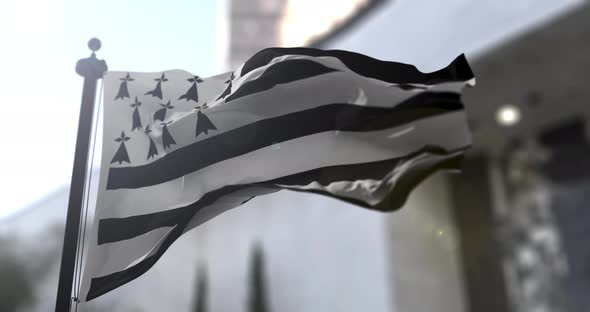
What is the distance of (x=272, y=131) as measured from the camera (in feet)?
9.61

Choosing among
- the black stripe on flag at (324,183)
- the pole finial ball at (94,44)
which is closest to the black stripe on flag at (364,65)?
the black stripe on flag at (324,183)

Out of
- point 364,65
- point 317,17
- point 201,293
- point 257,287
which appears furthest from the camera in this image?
point 317,17

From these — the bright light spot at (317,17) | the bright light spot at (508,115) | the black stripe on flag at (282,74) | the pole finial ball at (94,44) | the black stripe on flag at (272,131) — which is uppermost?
the bright light spot at (317,17)

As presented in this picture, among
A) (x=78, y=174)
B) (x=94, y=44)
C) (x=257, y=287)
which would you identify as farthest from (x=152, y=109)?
(x=257, y=287)

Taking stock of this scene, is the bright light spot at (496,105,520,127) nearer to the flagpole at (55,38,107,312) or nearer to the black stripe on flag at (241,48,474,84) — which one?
the black stripe on flag at (241,48,474,84)

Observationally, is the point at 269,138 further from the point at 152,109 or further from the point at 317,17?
the point at 317,17

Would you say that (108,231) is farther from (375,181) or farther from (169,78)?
(375,181)

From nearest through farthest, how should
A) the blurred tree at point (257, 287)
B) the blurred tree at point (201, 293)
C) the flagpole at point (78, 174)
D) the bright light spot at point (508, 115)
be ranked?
the flagpole at point (78, 174) → the bright light spot at point (508, 115) → the blurred tree at point (257, 287) → the blurred tree at point (201, 293)

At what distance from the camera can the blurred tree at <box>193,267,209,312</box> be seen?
10.8m

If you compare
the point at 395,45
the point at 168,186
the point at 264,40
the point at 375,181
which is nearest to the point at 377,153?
the point at 375,181

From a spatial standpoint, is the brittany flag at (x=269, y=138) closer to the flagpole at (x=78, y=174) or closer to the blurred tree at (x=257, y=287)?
the flagpole at (x=78, y=174)

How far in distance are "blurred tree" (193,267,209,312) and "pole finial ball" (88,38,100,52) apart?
8.52 meters

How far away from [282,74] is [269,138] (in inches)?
12.4

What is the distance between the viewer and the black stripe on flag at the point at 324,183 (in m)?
2.70
